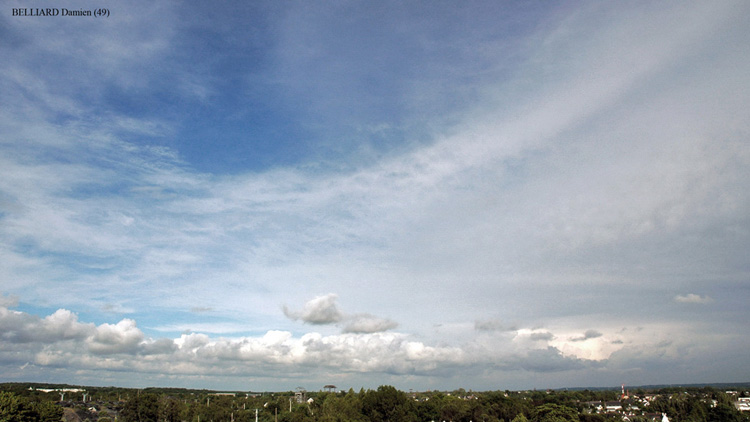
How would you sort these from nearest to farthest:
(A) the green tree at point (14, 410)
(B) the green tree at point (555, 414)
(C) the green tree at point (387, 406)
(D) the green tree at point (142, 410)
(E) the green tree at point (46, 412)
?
(A) the green tree at point (14, 410)
(E) the green tree at point (46, 412)
(B) the green tree at point (555, 414)
(C) the green tree at point (387, 406)
(D) the green tree at point (142, 410)

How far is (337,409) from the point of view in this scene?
105000 mm

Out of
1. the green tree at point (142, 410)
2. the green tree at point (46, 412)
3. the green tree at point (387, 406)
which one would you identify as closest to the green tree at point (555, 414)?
the green tree at point (387, 406)

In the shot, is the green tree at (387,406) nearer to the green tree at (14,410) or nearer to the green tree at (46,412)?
the green tree at (46,412)

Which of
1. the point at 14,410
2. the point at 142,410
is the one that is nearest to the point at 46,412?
the point at 14,410

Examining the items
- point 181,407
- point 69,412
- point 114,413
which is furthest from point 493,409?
point 114,413

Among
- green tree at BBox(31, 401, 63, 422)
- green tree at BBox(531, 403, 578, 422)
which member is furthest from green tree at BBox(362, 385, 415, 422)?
green tree at BBox(31, 401, 63, 422)

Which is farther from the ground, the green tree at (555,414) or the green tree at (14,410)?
the green tree at (14,410)

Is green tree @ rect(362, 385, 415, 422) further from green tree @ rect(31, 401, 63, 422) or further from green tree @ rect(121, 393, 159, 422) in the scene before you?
green tree @ rect(121, 393, 159, 422)

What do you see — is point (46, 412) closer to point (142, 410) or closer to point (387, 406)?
point (142, 410)

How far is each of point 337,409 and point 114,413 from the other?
89050mm

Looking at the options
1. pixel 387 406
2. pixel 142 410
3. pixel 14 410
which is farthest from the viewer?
pixel 142 410

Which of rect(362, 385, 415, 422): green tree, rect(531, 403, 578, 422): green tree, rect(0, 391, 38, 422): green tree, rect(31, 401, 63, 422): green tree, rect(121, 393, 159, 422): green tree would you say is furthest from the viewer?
rect(121, 393, 159, 422): green tree

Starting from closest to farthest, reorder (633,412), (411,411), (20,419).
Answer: (20,419) → (411,411) → (633,412)

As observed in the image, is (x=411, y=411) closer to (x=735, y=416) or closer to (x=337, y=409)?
(x=337, y=409)
